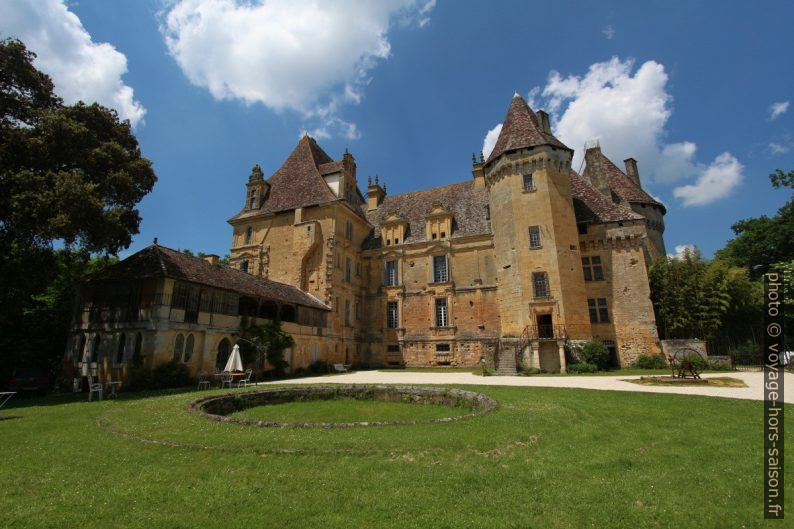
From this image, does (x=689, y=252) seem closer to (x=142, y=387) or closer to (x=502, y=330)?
(x=502, y=330)

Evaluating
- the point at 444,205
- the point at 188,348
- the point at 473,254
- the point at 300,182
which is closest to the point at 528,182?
the point at 473,254

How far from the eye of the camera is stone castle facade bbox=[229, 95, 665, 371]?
2477cm

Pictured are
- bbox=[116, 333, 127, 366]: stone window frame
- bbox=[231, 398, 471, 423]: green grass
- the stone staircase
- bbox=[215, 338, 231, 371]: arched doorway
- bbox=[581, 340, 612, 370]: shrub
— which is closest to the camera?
bbox=[231, 398, 471, 423]: green grass

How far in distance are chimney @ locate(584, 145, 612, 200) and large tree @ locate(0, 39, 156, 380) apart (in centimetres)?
3021

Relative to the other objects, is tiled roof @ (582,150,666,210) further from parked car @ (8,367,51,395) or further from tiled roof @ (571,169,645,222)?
parked car @ (8,367,51,395)

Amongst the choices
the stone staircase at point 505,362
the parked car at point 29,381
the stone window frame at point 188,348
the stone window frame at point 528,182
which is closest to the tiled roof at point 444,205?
the stone window frame at point 528,182

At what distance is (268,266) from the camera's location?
1196 inches

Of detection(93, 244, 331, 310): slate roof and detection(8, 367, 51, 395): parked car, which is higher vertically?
detection(93, 244, 331, 310): slate roof

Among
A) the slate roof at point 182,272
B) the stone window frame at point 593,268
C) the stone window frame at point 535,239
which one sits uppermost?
the stone window frame at point 535,239

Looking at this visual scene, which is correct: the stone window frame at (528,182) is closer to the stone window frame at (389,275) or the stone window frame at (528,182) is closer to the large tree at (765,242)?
the stone window frame at (389,275)

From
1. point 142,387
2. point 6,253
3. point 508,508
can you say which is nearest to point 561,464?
point 508,508

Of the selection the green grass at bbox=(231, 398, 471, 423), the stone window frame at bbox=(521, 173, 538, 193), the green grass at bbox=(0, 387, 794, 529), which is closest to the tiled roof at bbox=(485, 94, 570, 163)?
the stone window frame at bbox=(521, 173, 538, 193)

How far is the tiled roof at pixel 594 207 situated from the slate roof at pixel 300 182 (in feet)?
59.7

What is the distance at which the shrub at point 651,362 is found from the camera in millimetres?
22906
